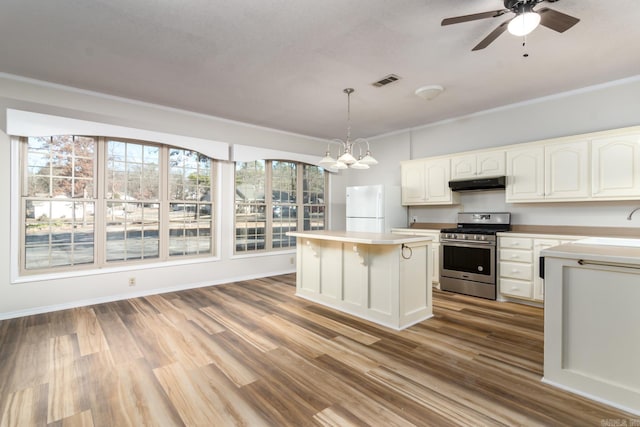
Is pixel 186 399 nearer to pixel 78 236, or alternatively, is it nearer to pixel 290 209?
pixel 78 236

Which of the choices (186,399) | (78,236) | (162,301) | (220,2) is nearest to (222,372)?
(186,399)

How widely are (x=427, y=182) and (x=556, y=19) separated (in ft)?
10.4

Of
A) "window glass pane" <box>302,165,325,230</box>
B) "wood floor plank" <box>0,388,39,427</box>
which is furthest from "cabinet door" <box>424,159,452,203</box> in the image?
"wood floor plank" <box>0,388,39,427</box>

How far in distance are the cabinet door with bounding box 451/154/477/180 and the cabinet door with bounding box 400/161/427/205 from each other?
53cm

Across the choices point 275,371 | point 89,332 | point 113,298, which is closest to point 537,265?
point 275,371

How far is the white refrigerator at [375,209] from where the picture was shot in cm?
512

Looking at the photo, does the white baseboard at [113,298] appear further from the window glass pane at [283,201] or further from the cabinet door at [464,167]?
the cabinet door at [464,167]

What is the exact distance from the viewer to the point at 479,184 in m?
4.33

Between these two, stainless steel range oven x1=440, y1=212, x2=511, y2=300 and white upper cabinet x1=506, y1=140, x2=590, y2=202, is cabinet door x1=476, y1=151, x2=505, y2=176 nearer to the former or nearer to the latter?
white upper cabinet x1=506, y1=140, x2=590, y2=202

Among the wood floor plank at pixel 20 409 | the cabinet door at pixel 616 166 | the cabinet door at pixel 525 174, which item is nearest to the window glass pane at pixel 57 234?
the wood floor plank at pixel 20 409

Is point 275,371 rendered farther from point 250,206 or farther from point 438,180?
point 438,180

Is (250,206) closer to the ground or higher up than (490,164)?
closer to the ground

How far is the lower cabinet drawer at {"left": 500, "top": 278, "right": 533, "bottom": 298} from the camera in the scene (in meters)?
3.78

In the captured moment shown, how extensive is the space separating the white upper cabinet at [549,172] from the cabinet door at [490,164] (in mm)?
100
